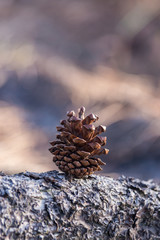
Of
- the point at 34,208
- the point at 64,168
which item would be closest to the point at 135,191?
the point at 64,168

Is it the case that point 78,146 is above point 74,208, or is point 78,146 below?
above

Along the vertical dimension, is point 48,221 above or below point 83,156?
below

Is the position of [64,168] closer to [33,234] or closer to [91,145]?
[91,145]

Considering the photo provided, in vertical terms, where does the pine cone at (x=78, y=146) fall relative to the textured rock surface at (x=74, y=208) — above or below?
above

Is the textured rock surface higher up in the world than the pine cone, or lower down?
lower down
